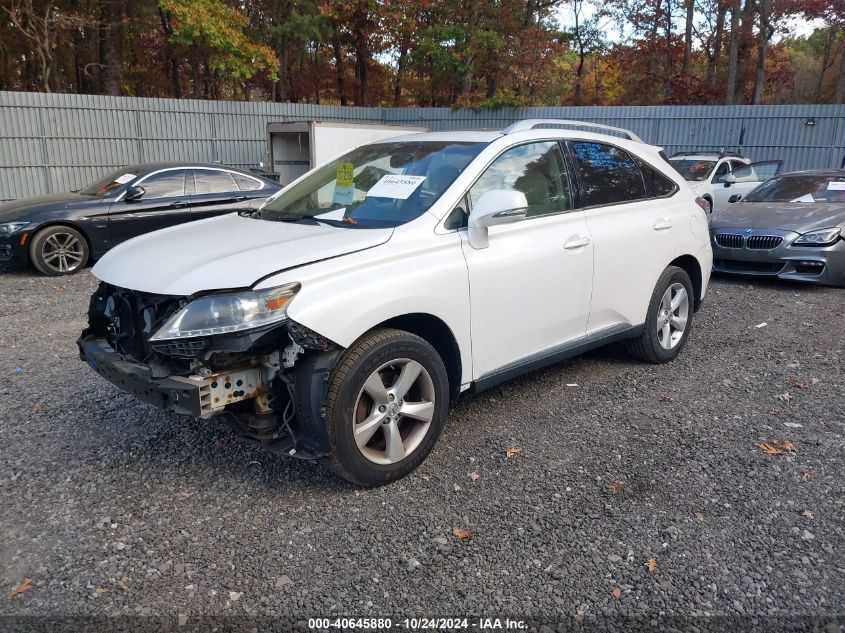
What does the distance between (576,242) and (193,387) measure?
245cm

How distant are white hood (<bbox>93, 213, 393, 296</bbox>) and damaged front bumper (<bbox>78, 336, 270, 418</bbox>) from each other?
1.29 ft

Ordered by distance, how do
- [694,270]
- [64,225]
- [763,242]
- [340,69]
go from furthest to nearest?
[340,69]
[64,225]
[763,242]
[694,270]

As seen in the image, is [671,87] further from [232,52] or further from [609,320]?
[609,320]

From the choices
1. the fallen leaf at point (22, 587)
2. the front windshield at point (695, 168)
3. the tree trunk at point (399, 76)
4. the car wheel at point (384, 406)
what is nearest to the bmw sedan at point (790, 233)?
the front windshield at point (695, 168)

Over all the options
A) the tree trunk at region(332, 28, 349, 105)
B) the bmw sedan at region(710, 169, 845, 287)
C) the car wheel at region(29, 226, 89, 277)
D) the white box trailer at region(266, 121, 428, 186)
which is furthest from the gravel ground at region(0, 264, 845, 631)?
the tree trunk at region(332, 28, 349, 105)

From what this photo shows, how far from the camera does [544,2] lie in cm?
2873

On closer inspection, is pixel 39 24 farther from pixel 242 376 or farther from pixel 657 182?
pixel 242 376

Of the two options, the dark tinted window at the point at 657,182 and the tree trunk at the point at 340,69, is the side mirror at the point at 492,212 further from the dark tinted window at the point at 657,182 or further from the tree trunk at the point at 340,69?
the tree trunk at the point at 340,69

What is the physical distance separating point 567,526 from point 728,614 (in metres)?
0.76

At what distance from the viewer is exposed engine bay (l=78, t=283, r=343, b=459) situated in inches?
116

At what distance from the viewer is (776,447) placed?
12.7 ft

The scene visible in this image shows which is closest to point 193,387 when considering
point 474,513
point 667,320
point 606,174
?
point 474,513

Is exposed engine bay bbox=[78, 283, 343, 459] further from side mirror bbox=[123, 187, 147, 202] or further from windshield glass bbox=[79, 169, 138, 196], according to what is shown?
windshield glass bbox=[79, 169, 138, 196]

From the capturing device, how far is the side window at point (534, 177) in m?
3.86
